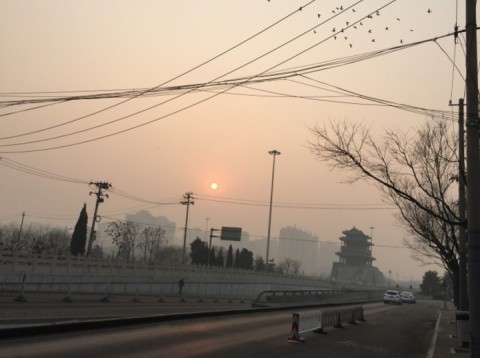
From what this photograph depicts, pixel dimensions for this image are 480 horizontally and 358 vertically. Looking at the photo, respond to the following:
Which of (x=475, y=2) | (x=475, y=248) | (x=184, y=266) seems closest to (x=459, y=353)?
(x=475, y=248)

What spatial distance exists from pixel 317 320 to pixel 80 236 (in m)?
53.2

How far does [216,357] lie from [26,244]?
8636 centimetres

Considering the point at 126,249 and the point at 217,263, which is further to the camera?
the point at 217,263

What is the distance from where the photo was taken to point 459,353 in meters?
14.3

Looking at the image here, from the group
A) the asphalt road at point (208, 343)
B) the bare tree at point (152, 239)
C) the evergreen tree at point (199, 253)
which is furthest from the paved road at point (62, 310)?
the bare tree at point (152, 239)

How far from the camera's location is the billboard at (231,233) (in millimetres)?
68188

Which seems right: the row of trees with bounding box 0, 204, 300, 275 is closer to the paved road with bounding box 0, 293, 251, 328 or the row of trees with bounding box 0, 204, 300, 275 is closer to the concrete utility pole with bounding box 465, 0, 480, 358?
the paved road with bounding box 0, 293, 251, 328

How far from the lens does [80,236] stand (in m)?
64.6

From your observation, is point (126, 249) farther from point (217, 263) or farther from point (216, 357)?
point (216, 357)

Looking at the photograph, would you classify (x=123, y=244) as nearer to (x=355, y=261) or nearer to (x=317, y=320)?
(x=317, y=320)

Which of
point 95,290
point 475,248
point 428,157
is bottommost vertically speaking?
point 95,290

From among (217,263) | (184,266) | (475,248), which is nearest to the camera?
(475,248)

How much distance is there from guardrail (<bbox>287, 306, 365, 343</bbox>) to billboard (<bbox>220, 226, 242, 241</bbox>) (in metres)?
45.8

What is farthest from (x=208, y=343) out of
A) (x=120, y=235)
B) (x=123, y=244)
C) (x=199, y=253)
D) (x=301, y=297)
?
(x=199, y=253)
